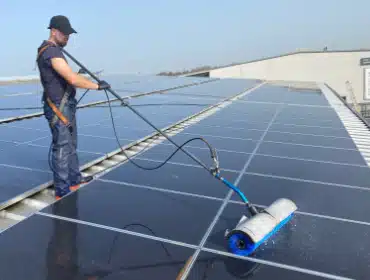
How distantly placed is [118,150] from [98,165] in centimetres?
70

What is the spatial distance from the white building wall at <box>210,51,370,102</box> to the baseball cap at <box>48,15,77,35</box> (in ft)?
127

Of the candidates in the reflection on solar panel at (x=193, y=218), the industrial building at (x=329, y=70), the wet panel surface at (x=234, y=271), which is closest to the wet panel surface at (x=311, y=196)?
the reflection on solar panel at (x=193, y=218)

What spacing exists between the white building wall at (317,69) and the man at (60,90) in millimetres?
38556

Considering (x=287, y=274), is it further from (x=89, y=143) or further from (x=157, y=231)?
(x=89, y=143)

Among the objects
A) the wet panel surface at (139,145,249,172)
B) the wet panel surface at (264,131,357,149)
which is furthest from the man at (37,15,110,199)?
the wet panel surface at (264,131,357,149)

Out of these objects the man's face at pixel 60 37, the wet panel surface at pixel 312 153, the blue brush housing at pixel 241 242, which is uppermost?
the man's face at pixel 60 37

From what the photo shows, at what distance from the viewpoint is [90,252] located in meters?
3.19

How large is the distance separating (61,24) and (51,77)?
0.64 m

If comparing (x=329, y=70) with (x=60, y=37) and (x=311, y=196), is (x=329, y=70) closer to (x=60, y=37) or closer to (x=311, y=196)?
(x=311, y=196)

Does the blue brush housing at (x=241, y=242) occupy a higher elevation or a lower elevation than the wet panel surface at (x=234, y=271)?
higher

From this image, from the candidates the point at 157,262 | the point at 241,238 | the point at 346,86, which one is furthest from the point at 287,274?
the point at 346,86

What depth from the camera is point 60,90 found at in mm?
4727

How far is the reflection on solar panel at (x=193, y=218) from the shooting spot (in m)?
3.02

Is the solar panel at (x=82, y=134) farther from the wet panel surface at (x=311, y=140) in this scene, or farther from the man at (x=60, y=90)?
the wet panel surface at (x=311, y=140)
